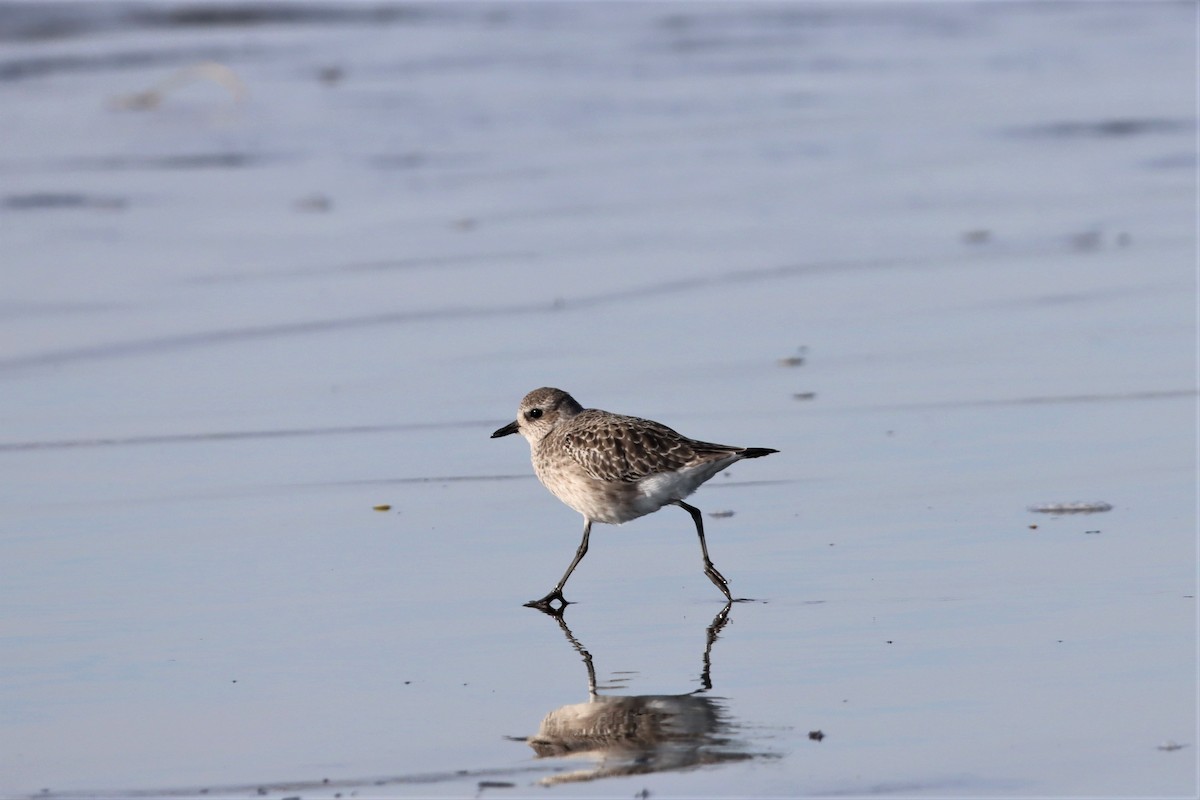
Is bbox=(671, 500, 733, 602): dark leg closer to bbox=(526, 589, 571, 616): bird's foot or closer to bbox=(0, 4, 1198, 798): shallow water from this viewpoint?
bbox=(0, 4, 1198, 798): shallow water

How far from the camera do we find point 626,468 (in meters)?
6.39

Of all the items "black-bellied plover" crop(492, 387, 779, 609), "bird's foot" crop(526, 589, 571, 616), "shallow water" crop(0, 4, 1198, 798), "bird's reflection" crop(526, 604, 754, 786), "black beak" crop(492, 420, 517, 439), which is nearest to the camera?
"bird's reflection" crop(526, 604, 754, 786)

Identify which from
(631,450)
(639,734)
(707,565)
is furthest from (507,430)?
(639,734)

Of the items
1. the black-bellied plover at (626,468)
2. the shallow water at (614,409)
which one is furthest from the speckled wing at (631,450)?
the shallow water at (614,409)

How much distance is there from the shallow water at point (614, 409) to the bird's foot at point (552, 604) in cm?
7

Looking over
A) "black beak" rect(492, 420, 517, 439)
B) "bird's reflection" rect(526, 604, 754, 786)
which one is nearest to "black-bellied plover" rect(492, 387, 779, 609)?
"black beak" rect(492, 420, 517, 439)

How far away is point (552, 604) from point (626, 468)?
1.99 ft

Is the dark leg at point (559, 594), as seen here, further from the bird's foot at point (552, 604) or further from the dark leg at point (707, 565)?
the dark leg at point (707, 565)

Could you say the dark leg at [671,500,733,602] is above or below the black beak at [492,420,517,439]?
below

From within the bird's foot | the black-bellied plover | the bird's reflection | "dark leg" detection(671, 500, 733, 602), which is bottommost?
the bird's reflection

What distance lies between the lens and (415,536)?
263 inches

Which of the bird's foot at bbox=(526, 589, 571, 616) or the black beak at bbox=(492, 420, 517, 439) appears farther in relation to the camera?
the black beak at bbox=(492, 420, 517, 439)

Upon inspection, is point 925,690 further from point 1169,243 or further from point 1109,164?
point 1109,164

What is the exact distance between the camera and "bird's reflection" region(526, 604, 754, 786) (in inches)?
181
